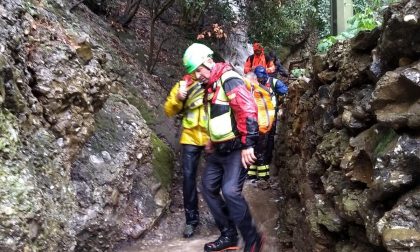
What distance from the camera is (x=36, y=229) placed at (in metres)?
2.92

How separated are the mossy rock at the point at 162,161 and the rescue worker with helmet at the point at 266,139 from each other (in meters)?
1.36

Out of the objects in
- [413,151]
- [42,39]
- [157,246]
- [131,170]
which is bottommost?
[157,246]

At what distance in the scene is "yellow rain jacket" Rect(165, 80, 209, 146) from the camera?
530 cm

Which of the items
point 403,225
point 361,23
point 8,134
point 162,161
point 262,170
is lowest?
point 262,170

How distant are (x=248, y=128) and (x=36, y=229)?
2.14 metres

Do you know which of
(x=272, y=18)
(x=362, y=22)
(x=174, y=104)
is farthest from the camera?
(x=272, y=18)

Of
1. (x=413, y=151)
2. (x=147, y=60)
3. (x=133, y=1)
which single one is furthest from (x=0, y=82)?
(x=133, y=1)

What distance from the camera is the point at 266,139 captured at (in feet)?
25.0

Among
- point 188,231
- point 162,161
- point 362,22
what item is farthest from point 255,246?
point 362,22

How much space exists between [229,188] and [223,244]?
753 millimetres

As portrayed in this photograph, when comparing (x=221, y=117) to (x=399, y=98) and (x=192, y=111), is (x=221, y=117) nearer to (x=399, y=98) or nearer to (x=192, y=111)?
(x=192, y=111)

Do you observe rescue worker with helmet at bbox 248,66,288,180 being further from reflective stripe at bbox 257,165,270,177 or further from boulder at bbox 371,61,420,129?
boulder at bbox 371,61,420,129

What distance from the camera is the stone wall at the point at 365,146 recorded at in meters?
2.65

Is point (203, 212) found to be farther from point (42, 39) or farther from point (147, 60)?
point (147, 60)
